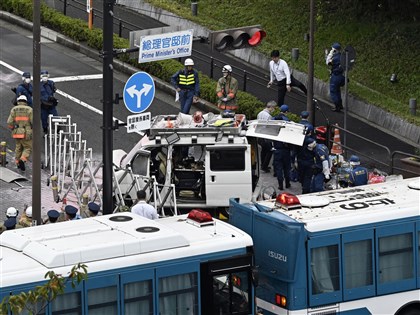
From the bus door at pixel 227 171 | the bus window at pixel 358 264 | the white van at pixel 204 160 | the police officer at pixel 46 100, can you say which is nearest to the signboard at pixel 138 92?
the white van at pixel 204 160

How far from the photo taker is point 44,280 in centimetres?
1527

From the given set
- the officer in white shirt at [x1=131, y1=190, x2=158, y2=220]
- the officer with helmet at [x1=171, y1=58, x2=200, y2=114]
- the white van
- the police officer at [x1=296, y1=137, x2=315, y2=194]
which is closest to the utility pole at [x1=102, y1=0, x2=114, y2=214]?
the officer in white shirt at [x1=131, y1=190, x2=158, y2=220]

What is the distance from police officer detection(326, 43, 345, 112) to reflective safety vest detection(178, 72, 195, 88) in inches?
179

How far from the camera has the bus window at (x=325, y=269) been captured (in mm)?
17562

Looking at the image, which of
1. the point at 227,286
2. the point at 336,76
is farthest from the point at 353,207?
the point at 336,76

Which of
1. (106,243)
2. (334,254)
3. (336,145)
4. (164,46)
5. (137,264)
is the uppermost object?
(164,46)

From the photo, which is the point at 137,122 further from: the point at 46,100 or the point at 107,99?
the point at 46,100

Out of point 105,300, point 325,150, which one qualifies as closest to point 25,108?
point 325,150

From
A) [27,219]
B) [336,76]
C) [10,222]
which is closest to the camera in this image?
[10,222]

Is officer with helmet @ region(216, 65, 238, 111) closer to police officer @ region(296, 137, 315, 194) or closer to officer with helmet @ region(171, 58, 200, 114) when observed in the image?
officer with helmet @ region(171, 58, 200, 114)

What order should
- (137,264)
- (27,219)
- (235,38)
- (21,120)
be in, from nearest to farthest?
(137,264), (27,219), (235,38), (21,120)

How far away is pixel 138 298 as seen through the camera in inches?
637

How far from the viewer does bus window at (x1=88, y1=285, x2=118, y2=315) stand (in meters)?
15.8

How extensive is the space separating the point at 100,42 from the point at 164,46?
1317 cm
